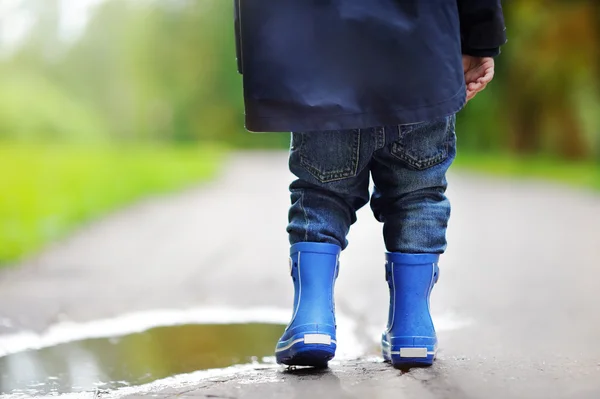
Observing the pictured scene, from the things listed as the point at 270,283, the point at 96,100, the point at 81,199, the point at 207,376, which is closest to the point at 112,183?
the point at 81,199

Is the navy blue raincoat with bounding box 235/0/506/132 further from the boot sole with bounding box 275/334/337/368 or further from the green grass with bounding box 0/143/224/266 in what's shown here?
the green grass with bounding box 0/143/224/266

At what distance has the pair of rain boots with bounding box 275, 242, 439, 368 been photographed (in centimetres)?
171

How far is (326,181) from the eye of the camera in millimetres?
1764

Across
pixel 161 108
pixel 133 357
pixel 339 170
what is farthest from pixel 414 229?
pixel 161 108

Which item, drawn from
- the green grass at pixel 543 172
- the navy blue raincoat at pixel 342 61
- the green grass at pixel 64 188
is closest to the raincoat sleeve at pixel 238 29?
the navy blue raincoat at pixel 342 61

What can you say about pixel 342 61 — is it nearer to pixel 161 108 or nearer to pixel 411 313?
pixel 411 313

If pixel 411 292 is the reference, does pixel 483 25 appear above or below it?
above

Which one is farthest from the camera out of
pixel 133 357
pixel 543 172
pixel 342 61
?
pixel 543 172

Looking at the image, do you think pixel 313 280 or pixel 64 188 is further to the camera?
pixel 64 188

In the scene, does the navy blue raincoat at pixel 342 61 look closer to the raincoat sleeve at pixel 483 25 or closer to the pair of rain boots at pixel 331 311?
the raincoat sleeve at pixel 483 25

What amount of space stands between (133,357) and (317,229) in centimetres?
62

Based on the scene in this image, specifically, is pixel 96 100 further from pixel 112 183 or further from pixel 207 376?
pixel 207 376

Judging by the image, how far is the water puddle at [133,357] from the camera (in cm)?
183

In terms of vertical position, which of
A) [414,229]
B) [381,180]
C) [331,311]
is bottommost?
[331,311]
